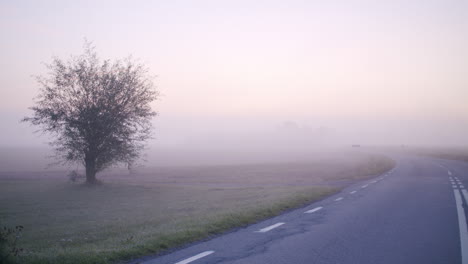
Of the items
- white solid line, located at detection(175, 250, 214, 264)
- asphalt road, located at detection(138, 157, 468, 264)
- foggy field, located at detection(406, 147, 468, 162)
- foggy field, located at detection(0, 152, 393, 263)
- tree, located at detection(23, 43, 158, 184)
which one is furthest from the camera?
foggy field, located at detection(406, 147, 468, 162)

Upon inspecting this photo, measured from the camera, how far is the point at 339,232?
365 inches

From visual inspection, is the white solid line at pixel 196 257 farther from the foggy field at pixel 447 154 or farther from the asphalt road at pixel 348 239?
the foggy field at pixel 447 154

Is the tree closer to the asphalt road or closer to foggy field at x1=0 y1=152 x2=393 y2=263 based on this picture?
foggy field at x1=0 y1=152 x2=393 y2=263

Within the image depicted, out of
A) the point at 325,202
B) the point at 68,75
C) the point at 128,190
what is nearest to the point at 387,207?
the point at 325,202

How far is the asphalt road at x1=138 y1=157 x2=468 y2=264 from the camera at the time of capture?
22.7ft

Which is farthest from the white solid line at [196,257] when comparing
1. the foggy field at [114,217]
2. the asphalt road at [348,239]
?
the foggy field at [114,217]

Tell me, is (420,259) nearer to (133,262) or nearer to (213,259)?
(213,259)

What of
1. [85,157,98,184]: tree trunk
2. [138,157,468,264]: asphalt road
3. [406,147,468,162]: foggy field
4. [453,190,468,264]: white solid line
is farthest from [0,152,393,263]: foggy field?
[406,147,468,162]: foggy field

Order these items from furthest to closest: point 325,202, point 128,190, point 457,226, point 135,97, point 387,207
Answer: point 135,97
point 128,190
point 325,202
point 387,207
point 457,226

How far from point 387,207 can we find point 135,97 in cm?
2391

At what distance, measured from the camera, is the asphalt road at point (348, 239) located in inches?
273

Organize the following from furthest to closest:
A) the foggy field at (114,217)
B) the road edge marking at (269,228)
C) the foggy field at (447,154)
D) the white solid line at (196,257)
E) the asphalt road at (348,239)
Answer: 1. the foggy field at (447,154)
2. the road edge marking at (269,228)
3. the foggy field at (114,217)
4. the asphalt road at (348,239)
5. the white solid line at (196,257)

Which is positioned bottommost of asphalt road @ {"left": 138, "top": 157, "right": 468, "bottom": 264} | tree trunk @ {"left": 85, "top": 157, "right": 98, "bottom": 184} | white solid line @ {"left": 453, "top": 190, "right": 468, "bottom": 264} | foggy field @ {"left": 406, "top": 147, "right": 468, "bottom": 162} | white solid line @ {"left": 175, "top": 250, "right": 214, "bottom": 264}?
foggy field @ {"left": 406, "top": 147, "right": 468, "bottom": 162}

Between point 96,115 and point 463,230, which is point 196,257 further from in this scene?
point 96,115
